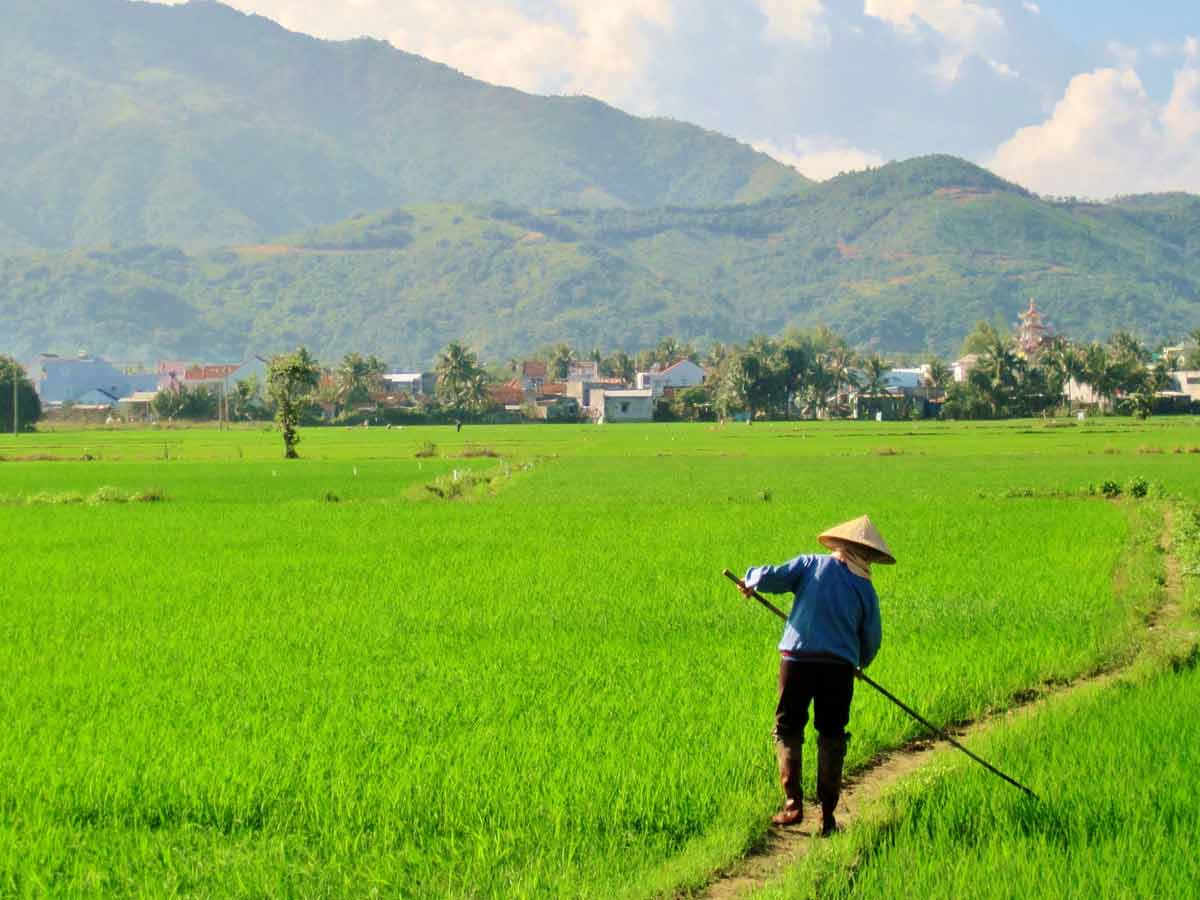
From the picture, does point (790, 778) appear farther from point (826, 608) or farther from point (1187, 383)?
point (1187, 383)

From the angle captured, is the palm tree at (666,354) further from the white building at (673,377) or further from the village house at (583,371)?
the white building at (673,377)

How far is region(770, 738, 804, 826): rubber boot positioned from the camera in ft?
23.3

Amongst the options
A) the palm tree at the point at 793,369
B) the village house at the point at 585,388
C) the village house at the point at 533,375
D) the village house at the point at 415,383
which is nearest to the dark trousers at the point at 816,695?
the palm tree at the point at 793,369

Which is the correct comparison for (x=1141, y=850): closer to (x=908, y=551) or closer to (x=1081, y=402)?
(x=908, y=551)

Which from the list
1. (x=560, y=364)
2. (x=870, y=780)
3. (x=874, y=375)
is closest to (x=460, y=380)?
(x=874, y=375)

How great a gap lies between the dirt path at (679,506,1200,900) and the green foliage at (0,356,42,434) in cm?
9305

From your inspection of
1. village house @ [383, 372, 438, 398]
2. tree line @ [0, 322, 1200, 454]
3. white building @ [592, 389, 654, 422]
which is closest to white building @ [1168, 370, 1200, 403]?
tree line @ [0, 322, 1200, 454]

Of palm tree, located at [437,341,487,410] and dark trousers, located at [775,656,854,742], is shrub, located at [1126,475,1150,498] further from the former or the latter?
palm tree, located at [437,341,487,410]

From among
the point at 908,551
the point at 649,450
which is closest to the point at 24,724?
the point at 908,551

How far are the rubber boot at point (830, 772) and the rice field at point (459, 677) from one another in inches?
12.8

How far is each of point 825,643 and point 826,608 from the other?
16cm

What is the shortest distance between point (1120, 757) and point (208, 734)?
508cm

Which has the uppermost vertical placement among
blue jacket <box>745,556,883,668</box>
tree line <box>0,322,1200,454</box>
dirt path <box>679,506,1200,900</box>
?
tree line <box>0,322,1200,454</box>

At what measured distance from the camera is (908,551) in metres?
19.4
